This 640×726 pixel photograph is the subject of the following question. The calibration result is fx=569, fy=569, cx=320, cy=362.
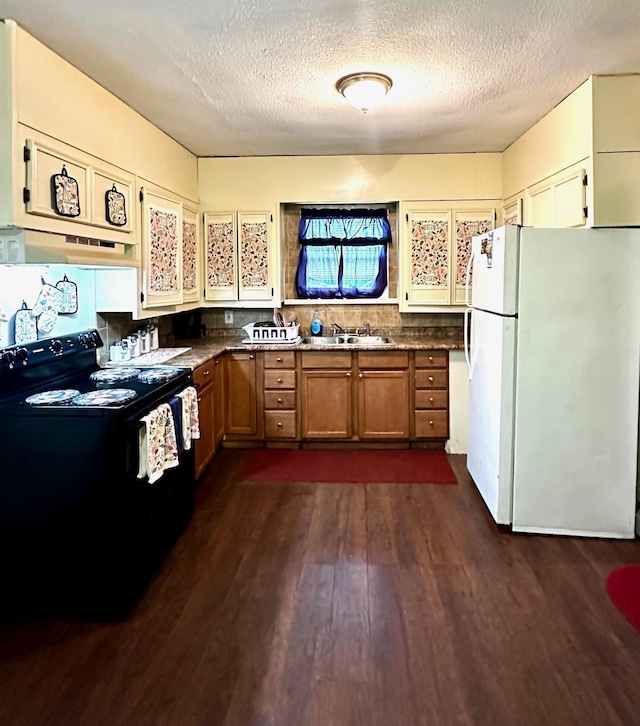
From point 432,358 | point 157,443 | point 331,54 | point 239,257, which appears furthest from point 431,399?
point 331,54

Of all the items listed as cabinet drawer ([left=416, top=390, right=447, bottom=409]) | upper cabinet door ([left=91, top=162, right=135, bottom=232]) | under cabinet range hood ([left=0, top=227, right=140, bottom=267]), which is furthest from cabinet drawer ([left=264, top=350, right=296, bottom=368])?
under cabinet range hood ([left=0, top=227, right=140, bottom=267])

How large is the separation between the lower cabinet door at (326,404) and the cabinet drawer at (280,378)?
9 cm

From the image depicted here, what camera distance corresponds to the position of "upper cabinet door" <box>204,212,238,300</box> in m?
4.82

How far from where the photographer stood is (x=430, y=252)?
4746 mm

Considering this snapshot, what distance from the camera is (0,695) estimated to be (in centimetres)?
189

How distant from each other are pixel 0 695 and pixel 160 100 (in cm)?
297

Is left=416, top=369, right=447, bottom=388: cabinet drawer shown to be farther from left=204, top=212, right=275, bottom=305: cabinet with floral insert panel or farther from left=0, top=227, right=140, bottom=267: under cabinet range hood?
left=0, top=227, right=140, bottom=267: under cabinet range hood

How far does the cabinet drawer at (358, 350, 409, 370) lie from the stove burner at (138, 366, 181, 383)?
1.76 metres

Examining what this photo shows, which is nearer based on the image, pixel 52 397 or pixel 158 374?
pixel 52 397

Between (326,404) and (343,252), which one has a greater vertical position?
(343,252)

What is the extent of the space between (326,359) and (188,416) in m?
1.77

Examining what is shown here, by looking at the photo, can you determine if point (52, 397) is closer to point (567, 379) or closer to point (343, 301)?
point (567, 379)

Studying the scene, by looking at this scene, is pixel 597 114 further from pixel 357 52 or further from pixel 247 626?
pixel 247 626

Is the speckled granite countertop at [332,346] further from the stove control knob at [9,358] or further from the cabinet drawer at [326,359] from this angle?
the stove control knob at [9,358]
